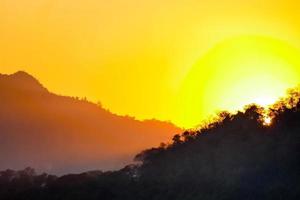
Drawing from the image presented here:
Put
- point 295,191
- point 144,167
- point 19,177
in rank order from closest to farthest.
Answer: point 295,191 < point 144,167 < point 19,177

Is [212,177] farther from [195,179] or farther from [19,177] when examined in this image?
[19,177]

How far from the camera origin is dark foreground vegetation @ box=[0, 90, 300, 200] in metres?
69.7

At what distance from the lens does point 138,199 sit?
78.4 m

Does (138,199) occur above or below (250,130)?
below

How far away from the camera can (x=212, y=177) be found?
250 ft

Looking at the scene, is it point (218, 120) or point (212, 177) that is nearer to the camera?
point (212, 177)

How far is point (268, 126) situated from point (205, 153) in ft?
29.7

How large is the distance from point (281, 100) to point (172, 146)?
1726 cm

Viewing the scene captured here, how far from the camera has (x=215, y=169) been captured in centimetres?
7806

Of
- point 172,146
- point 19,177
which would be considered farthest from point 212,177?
point 19,177

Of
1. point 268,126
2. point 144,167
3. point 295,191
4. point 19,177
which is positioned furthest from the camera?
point 19,177

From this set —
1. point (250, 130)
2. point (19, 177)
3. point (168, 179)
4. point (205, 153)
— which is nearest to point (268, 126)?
point (250, 130)

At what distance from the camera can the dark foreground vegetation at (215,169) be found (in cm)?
6969

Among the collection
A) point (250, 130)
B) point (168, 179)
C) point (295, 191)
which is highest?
point (250, 130)
